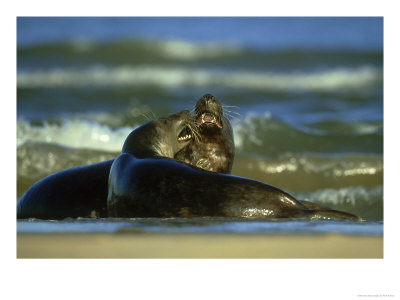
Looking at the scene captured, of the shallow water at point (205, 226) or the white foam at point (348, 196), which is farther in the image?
the white foam at point (348, 196)

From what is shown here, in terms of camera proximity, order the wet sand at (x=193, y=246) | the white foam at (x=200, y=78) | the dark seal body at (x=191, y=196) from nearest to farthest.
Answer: the wet sand at (x=193, y=246) < the dark seal body at (x=191, y=196) < the white foam at (x=200, y=78)

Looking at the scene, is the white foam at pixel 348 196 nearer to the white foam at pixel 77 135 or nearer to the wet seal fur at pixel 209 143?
the wet seal fur at pixel 209 143

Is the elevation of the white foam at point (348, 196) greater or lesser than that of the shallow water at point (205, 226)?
greater

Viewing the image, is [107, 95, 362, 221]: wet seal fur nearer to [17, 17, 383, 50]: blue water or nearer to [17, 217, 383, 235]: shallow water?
[17, 217, 383, 235]: shallow water

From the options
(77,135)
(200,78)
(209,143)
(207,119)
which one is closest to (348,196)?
(209,143)

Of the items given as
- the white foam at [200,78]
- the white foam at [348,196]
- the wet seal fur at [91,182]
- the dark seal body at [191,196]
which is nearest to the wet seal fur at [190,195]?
the dark seal body at [191,196]

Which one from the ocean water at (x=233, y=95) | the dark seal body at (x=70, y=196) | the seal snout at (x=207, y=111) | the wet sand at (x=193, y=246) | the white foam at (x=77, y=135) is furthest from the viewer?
the white foam at (x=77, y=135)
